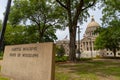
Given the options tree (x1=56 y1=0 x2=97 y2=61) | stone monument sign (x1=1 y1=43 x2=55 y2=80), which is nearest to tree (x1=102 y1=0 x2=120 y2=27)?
tree (x1=56 y1=0 x2=97 y2=61)

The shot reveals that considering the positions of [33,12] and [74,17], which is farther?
[33,12]

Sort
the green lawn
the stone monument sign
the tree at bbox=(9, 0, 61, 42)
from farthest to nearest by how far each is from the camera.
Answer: the tree at bbox=(9, 0, 61, 42) < the green lawn < the stone monument sign

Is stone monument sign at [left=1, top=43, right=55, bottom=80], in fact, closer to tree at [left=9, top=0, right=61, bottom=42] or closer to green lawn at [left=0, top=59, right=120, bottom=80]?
green lawn at [left=0, top=59, right=120, bottom=80]

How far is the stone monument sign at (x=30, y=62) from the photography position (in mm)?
8711

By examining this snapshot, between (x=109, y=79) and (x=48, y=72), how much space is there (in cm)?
423

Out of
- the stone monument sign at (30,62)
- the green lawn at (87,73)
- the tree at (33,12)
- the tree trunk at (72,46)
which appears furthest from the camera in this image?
the tree at (33,12)

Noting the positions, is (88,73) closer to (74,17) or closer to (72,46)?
(72,46)

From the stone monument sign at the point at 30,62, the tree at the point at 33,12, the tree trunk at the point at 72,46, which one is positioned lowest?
the stone monument sign at the point at 30,62

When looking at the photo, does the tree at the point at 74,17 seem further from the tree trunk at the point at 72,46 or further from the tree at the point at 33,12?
the tree at the point at 33,12

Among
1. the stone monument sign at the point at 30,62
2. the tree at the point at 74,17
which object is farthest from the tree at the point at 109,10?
the stone monument sign at the point at 30,62

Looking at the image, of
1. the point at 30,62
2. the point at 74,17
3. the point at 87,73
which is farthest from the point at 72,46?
the point at 30,62

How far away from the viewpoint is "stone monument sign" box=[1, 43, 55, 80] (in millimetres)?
8711

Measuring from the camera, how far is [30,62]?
1014cm

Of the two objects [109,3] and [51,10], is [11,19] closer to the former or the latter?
[51,10]
